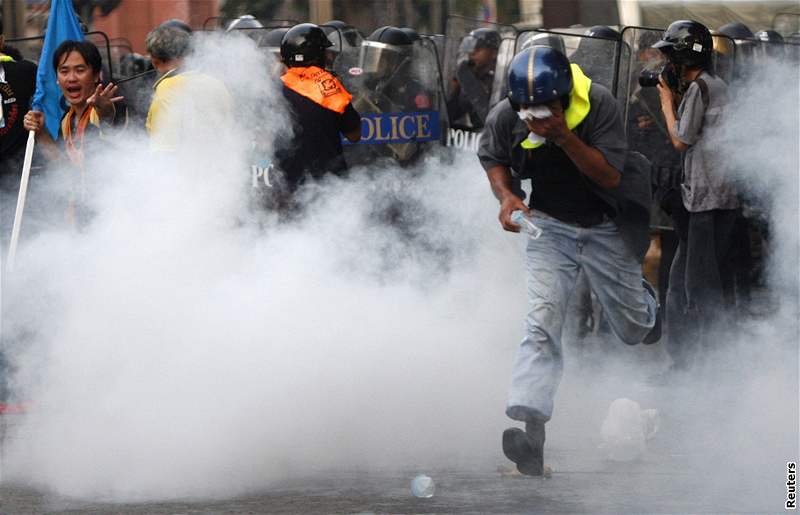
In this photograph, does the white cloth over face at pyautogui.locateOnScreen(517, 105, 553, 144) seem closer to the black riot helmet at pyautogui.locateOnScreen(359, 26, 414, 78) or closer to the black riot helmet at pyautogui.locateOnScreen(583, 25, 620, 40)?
the black riot helmet at pyautogui.locateOnScreen(583, 25, 620, 40)

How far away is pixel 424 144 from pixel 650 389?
326 centimetres

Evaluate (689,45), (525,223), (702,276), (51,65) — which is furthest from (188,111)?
(702,276)

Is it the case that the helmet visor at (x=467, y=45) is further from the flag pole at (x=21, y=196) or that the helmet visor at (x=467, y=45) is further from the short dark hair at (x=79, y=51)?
the flag pole at (x=21, y=196)

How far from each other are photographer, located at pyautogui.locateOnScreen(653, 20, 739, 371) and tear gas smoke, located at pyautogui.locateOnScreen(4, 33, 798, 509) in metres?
0.60

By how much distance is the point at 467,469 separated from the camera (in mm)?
5508

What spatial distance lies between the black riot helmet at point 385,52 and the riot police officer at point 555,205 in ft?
14.5

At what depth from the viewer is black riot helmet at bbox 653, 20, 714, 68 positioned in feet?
22.8

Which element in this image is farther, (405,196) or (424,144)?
(424,144)

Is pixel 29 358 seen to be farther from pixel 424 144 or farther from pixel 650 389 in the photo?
pixel 424 144

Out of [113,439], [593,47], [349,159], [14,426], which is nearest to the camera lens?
[113,439]

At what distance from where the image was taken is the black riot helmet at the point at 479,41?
10234 millimetres

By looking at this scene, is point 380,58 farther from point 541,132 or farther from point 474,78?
point 541,132

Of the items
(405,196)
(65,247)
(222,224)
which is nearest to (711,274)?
(405,196)

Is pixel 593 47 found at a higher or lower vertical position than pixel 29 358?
higher
